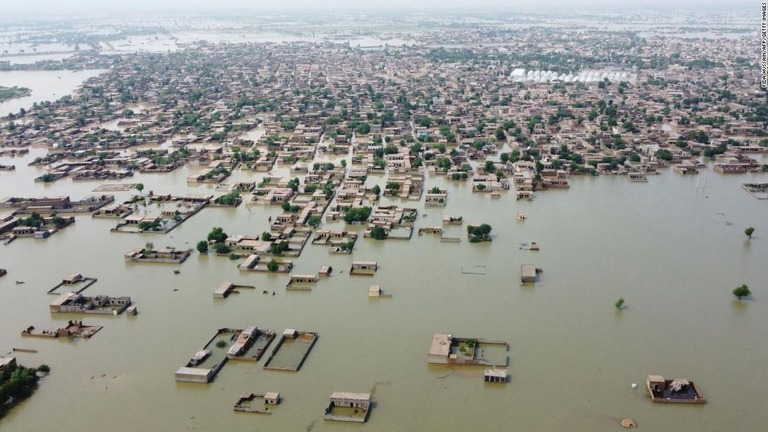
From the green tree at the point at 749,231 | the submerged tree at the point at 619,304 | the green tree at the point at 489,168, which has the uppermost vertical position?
the green tree at the point at 489,168

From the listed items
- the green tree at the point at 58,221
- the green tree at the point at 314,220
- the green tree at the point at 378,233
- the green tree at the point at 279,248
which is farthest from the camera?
the green tree at the point at 58,221

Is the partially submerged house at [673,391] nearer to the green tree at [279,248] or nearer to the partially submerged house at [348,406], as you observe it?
the partially submerged house at [348,406]

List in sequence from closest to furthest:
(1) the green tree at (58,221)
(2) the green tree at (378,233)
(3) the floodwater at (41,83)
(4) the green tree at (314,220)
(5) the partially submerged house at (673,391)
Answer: (5) the partially submerged house at (673,391) < (2) the green tree at (378,233) < (4) the green tree at (314,220) < (1) the green tree at (58,221) < (3) the floodwater at (41,83)

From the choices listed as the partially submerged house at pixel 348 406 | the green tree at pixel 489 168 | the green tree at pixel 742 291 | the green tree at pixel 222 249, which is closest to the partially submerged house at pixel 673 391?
the green tree at pixel 742 291

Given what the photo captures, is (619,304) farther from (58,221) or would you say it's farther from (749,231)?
(58,221)

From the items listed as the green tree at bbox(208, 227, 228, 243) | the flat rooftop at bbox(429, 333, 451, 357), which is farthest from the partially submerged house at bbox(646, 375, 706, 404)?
the green tree at bbox(208, 227, 228, 243)

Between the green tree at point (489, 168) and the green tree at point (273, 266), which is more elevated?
the green tree at point (489, 168)

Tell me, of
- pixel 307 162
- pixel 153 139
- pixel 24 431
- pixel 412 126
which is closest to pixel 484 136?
pixel 412 126
